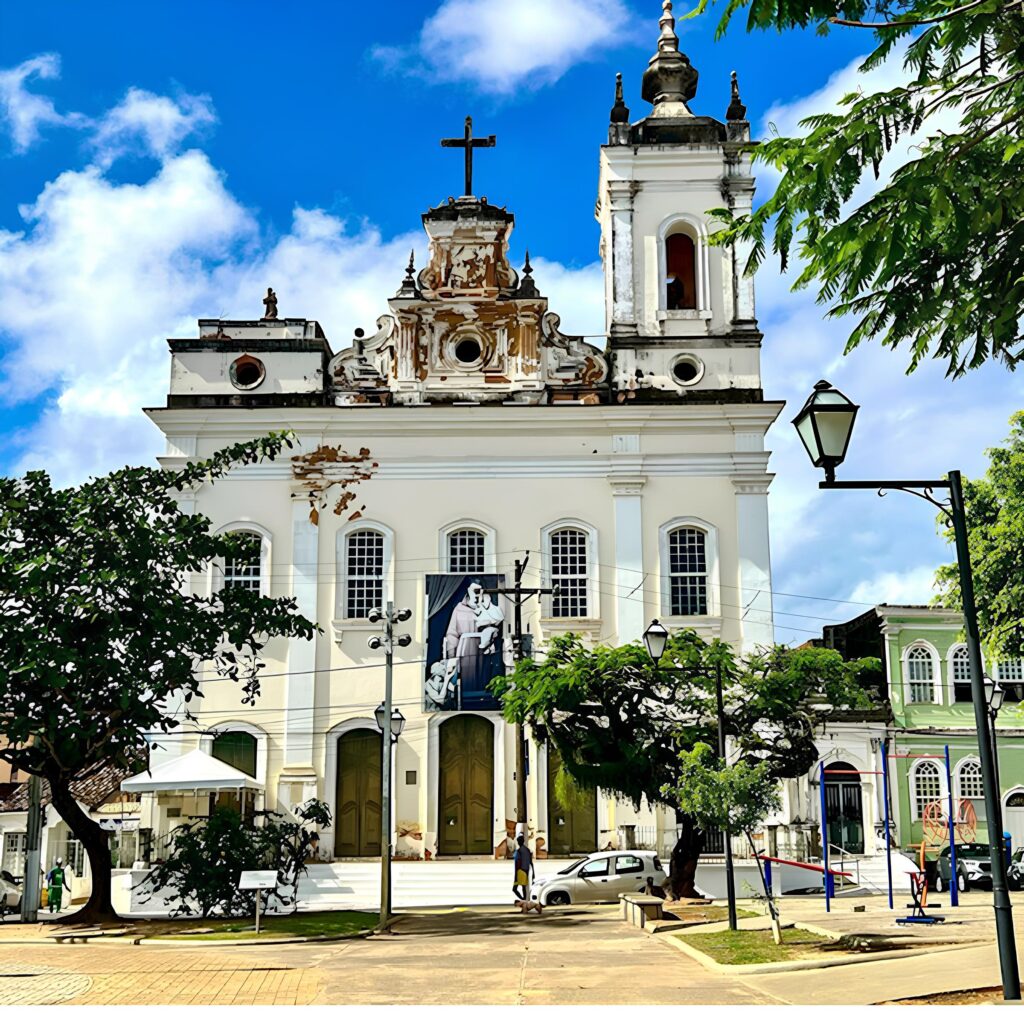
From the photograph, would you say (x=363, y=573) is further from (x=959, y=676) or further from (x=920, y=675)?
(x=959, y=676)

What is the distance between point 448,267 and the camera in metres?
31.2

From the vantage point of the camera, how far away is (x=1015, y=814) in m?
34.3

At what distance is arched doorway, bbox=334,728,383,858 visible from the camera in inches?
1128

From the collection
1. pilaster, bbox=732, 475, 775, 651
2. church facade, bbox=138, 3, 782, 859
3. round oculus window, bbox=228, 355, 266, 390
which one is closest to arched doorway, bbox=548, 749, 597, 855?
church facade, bbox=138, 3, 782, 859

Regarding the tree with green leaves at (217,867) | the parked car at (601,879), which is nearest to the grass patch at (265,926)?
the tree with green leaves at (217,867)

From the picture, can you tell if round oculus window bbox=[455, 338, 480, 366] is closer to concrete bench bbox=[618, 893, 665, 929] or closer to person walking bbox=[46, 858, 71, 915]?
person walking bbox=[46, 858, 71, 915]

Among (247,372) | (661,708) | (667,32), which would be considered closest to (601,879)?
(661,708)

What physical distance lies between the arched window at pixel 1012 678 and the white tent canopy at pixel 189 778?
815 inches

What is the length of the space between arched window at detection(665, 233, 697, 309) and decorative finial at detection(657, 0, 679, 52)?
5.60 meters

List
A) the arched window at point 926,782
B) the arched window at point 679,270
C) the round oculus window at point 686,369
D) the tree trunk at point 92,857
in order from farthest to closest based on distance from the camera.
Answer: the arched window at point 926,782 → the arched window at point 679,270 → the round oculus window at point 686,369 → the tree trunk at point 92,857

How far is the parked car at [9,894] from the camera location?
24281 mm

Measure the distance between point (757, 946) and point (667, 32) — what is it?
2624 cm

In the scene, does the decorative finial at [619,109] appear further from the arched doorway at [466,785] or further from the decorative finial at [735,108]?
the arched doorway at [466,785]

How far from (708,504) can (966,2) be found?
23531 mm
